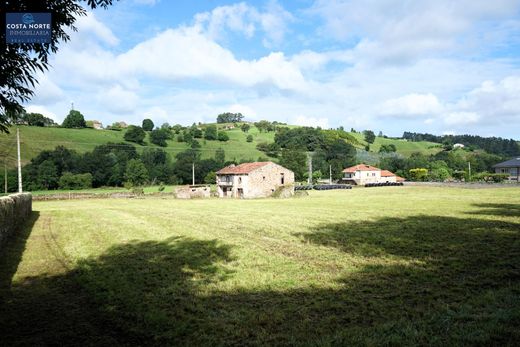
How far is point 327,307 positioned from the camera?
8180mm

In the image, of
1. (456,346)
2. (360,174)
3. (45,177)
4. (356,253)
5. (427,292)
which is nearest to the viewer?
(456,346)

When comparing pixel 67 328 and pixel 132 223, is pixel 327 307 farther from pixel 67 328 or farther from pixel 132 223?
pixel 132 223

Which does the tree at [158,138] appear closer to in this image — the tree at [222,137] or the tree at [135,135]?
the tree at [135,135]

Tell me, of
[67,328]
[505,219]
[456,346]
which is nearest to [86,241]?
[67,328]

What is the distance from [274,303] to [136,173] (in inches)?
3987

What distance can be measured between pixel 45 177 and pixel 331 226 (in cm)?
9324

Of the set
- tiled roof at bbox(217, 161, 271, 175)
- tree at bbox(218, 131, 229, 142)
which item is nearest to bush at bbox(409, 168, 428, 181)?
tiled roof at bbox(217, 161, 271, 175)

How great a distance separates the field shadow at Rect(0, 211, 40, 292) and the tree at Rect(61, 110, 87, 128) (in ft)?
432

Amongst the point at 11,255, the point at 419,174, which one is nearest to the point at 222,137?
the point at 419,174

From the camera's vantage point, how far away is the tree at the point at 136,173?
102 m

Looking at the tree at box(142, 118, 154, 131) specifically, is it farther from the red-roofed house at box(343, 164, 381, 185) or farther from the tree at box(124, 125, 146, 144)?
the red-roofed house at box(343, 164, 381, 185)

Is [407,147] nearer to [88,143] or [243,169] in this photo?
[243,169]

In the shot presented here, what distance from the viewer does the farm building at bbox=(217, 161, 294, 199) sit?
6681 cm

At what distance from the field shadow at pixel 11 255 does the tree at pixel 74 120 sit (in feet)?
432
